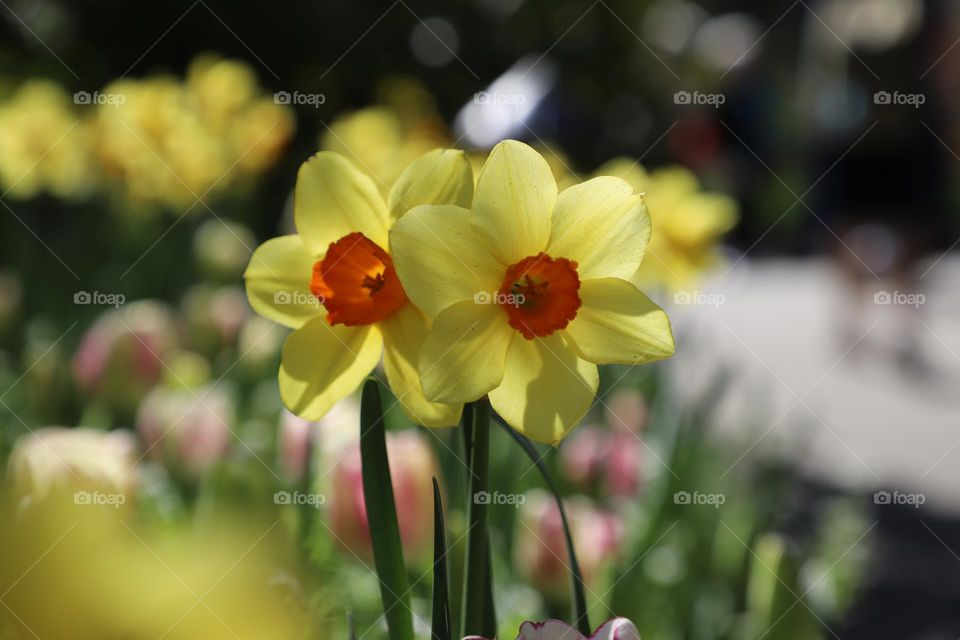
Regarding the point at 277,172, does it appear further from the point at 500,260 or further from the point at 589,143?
the point at 500,260

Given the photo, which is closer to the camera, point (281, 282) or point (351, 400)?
point (281, 282)

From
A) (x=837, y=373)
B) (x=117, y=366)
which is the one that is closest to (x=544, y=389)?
(x=117, y=366)

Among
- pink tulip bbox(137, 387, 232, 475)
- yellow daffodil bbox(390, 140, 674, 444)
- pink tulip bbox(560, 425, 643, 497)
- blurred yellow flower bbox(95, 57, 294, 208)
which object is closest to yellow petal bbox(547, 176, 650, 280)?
yellow daffodil bbox(390, 140, 674, 444)

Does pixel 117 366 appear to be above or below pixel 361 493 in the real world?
above

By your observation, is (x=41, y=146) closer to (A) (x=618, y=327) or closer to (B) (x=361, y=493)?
(B) (x=361, y=493)

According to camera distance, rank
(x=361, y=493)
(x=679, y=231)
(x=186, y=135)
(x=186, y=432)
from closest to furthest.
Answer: (x=361, y=493) < (x=186, y=432) < (x=679, y=231) < (x=186, y=135)

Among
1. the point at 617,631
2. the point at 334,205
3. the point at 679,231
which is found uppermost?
the point at 679,231

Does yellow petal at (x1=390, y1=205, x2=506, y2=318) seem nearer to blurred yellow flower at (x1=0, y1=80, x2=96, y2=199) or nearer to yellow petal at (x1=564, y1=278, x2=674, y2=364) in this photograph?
yellow petal at (x1=564, y1=278, x2=674, y2=364)
